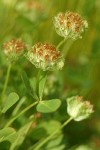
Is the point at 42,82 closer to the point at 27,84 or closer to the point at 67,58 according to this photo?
the point at 27,84

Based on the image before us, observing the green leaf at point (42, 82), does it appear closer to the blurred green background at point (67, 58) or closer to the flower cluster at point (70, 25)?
the flower cluster at point (70, 25)

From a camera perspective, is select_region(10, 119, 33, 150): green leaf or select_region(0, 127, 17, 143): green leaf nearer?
select_region(0, 127, 17, 143): green leaf

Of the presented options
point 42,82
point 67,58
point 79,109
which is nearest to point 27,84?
point 42,82

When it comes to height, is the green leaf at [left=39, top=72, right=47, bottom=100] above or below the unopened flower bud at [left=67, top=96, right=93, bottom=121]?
above

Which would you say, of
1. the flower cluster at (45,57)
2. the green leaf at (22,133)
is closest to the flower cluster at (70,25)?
the flower cluster at (45,57)

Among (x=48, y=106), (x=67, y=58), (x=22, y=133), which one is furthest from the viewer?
(x=67, y=58)

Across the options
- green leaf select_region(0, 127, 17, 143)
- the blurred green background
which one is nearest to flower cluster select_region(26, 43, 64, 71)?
green leaf select_region(0, 127, 17, 143)

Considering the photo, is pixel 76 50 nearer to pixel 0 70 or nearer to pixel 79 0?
pixel 79 0

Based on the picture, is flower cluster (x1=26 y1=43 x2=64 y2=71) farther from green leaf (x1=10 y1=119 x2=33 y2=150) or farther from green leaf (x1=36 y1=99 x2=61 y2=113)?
green leaf (x1=10 y1=119 x2=33 y2=150)
